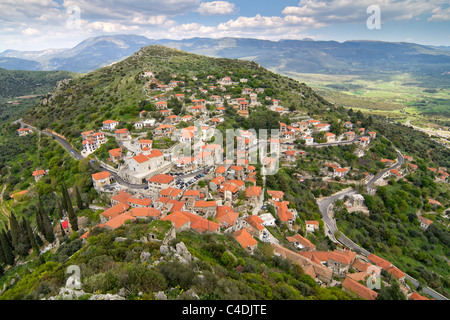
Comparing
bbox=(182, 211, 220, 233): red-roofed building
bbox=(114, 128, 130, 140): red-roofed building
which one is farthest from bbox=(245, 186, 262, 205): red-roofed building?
bbox=(114, 128, 130, 140): red-roofed building

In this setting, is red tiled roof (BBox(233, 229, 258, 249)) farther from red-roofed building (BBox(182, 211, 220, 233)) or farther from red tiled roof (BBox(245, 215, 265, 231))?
red tiled roof (BBox(245, 215, 265, 231))

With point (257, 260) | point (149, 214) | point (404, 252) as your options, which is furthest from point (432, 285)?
point (149, 214)

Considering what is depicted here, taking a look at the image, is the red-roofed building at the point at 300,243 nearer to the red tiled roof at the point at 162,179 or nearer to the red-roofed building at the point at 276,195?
the red-roofed building at the point at 276,195

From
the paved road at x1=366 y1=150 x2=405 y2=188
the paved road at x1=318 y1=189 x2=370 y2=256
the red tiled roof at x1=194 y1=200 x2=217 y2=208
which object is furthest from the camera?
the paved road at x1=366 y1=150 x2=405 y2=188

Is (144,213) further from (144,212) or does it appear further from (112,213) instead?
(112,213)

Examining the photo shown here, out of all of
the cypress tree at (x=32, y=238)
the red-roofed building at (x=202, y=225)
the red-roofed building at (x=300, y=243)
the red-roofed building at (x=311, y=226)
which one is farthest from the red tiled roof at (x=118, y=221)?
the red-roofed building at (x=311, y=226)

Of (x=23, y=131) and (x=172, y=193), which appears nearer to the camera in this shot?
(x=172, y=193)

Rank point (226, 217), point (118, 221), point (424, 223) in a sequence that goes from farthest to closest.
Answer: point (424, 223)
point (226, 217)
point (118, 221)

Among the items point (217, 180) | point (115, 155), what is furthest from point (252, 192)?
point (115, 155)
